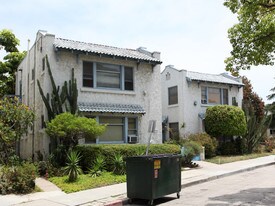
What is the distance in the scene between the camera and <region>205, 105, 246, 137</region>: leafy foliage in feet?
72.3

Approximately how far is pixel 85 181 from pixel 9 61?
57.8ft

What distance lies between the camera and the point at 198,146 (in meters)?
19.1

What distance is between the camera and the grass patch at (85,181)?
12.2 m

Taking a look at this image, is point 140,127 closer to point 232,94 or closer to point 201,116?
point 201,116

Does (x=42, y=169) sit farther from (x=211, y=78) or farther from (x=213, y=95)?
(x=211, y=78)

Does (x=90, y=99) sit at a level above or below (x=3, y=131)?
above

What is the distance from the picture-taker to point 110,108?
17453mm

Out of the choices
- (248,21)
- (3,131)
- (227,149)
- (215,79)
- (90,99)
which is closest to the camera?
(248,21)

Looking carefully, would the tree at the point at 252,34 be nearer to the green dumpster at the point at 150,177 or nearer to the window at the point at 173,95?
the green dumpster at the point at 150,177

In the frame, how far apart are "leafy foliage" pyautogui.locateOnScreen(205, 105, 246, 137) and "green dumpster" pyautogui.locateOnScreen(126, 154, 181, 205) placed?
12178 millimetres

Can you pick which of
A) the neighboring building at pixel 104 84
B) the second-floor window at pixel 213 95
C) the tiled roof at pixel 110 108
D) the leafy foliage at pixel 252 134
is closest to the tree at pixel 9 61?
the neighboring building at pixel 104 84

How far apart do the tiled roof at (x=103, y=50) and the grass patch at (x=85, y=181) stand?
639cm

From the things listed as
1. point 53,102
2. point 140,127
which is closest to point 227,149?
point 140,127

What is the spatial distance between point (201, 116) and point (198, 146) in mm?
5224
